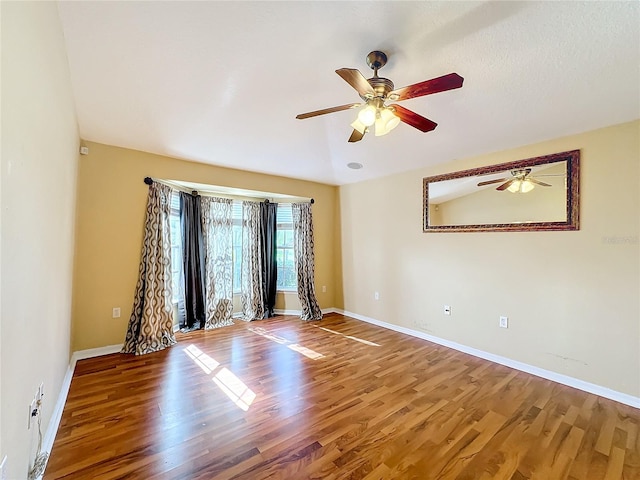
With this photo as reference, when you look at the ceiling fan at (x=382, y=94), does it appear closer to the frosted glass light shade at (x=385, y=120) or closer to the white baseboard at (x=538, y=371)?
the frosted glass light shade at (x=385, y=120)

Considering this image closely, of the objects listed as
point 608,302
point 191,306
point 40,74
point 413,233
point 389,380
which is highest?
point 40,74

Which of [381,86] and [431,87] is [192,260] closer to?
[381,86]

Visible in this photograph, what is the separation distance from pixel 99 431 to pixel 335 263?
13.4ft

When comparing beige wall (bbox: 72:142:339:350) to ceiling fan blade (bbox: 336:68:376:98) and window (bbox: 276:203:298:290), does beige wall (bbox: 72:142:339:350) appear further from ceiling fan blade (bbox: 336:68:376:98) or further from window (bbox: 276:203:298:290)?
ceiling fan blade (bbox: 336:68:376:98)

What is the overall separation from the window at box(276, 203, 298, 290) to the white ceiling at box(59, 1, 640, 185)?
2.15m

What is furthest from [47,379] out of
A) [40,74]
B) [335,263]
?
[335,263]

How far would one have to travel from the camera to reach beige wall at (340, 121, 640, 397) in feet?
8.26

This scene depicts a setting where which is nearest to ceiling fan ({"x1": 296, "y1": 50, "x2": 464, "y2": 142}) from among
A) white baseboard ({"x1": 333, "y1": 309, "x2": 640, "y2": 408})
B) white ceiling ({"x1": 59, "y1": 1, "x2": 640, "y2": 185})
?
white ceiling ({"x1": 59, "y1": 1, "x2": 640, "y2": 185})

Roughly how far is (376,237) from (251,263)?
2218 mm

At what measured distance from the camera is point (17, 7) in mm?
1006

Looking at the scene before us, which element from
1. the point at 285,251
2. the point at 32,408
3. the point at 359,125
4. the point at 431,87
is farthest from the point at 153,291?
the point at 431,87

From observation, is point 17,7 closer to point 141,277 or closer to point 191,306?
point 141,277

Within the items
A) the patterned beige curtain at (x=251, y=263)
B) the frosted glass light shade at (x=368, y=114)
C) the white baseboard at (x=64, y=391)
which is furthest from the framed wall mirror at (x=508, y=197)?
the white baseboard at (x=64, y=391)

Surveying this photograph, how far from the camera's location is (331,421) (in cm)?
213
